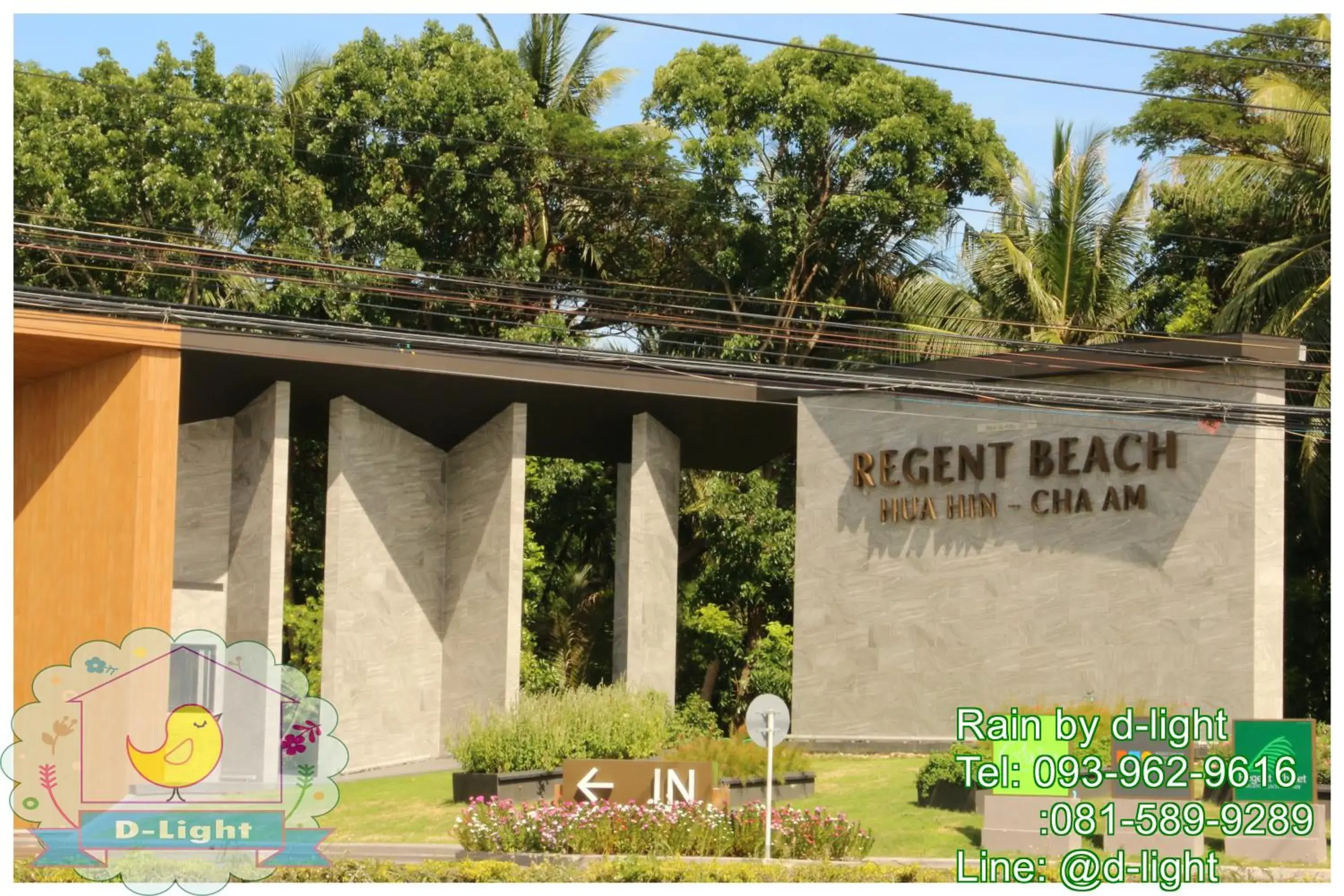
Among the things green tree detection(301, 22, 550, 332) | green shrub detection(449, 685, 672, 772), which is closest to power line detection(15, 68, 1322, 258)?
green tree detection(301, 22, 550, 332)

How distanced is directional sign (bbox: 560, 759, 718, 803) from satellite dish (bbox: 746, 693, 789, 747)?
53.5 inches

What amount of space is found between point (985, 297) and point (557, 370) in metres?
13.2

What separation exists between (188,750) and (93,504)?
673 cm

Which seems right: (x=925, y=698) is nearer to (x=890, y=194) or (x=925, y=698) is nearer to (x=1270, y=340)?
(x=1270, y=340)

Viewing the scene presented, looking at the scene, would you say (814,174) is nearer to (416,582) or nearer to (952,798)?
(416,582)

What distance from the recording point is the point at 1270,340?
23234mm

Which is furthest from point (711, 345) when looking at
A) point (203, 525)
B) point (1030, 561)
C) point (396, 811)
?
point (396, 811)

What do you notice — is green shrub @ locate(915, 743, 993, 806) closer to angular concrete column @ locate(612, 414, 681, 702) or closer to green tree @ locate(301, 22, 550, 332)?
angular concrete column @ locate(612, 414, 681, 702)

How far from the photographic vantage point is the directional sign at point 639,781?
19750mm

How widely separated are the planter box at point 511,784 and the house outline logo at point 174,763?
1521mm

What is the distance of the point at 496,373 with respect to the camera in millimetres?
26000

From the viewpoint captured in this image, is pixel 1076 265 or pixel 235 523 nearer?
pixel 235 523

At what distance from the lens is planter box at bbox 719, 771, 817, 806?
21.9 metres

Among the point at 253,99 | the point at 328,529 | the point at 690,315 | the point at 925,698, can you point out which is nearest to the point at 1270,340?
the point at 925,698
